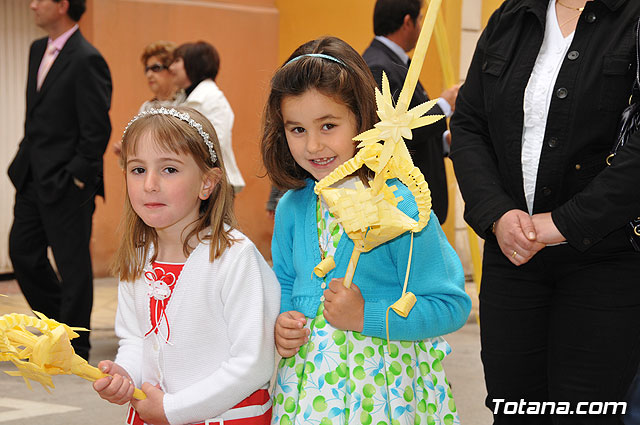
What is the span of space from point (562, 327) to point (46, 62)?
3432mm

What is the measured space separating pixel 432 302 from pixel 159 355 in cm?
63

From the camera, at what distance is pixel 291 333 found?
1.84 metres

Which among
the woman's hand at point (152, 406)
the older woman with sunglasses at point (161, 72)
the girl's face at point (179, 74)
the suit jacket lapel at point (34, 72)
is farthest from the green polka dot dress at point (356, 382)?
the older woman with sunglasses at point (161, 72)

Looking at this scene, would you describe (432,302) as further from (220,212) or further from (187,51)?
(187,51)

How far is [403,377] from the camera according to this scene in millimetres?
1892

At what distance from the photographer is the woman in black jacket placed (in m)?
1.94

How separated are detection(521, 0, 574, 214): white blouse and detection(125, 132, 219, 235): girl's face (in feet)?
2.59

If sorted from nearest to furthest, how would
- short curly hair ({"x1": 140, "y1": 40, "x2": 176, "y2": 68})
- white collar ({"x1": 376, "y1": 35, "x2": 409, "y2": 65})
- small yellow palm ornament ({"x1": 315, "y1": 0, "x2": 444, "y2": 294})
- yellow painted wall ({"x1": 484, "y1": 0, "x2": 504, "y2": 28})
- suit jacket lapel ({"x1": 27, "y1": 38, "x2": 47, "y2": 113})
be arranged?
small yellow palm ornament ({"x1": 315, "y1": 0, "x2": 444, "y2": 294}) → white collar ({"x1": 376, "y1": 35, "x2": 409, "y2": 65}) → suit jacket lapel ({"x1": 27, "y1": 38, "x2": 47, "y2": 113}) → yellow painted wall ({"x1": 484, "y1": 0, "x2": 504, "y2": 28}) → short curly hair ({"x1": 140, "y1": 40, "x2": 176, "y2": 68})

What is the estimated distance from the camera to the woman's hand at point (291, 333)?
1842 mm

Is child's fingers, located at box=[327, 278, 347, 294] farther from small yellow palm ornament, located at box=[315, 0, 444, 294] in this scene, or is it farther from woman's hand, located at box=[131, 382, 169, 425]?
woman's hand, located at box=[131, 382, 169, 425]

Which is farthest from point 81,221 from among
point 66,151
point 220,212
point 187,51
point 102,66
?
point 220,212

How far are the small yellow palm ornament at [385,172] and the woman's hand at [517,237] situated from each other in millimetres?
435

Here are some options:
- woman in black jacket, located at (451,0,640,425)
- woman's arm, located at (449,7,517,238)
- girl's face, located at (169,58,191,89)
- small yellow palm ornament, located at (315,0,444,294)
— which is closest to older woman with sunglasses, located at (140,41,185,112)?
girl's face, located at (169,58,191,89)

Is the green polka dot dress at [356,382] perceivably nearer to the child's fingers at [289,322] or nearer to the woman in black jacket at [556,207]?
the child's fingers at [289,322]
